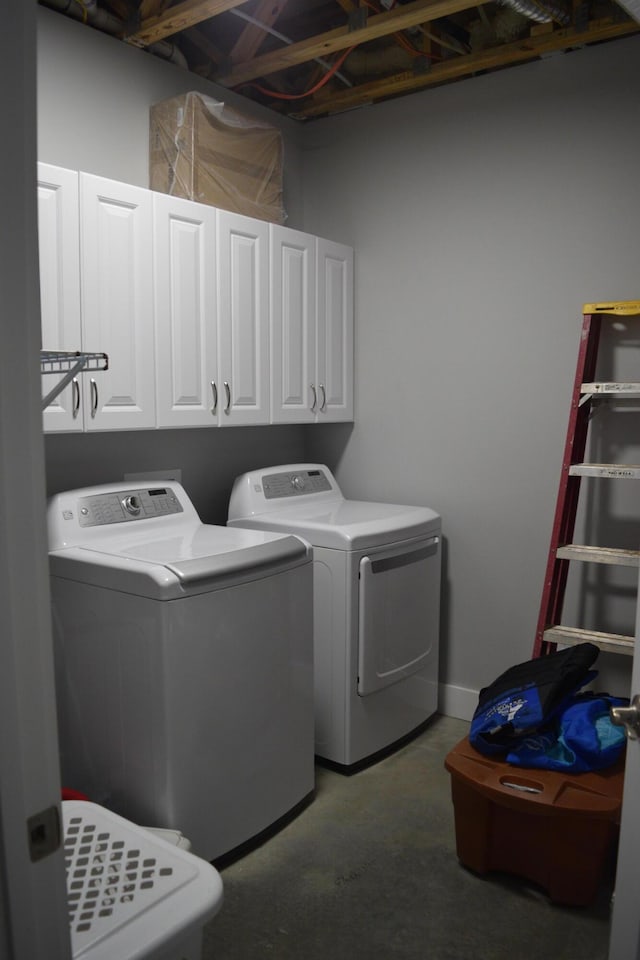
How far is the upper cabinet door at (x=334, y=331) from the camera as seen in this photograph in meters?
3.28

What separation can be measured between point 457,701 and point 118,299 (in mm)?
2298

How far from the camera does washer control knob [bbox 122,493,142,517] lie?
8.34ft

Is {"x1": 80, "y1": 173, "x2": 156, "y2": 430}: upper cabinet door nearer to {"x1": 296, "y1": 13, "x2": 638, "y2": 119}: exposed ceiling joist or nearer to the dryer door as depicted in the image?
the dryer door

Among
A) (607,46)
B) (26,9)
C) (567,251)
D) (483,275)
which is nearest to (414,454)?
(483,275)

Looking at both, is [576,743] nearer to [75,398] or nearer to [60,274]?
[75,398]

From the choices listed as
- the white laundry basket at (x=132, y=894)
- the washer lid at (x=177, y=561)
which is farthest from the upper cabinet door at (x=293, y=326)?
the white laundry basket at (x=132, y=894)

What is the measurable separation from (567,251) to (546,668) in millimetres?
1683

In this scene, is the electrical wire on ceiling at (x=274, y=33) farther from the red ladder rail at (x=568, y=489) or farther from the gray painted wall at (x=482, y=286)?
the red ladder rail at (x=568, y=489)

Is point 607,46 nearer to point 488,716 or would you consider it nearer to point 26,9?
point 488,716

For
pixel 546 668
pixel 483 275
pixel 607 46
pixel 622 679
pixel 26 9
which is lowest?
pixel 622 679

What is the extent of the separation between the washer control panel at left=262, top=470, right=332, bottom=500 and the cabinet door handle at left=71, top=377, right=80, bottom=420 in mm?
1018

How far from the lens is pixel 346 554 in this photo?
8.64ft

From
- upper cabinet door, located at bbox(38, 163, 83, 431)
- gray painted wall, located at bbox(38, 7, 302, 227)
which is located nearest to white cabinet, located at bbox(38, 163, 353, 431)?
upper cabinet door, located at bbox(38, 163, 83, 431)

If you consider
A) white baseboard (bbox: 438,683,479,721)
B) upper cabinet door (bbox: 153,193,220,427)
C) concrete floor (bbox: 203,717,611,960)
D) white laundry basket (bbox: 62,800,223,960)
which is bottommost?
concrete floor (bbox: 203,717,611,960)
